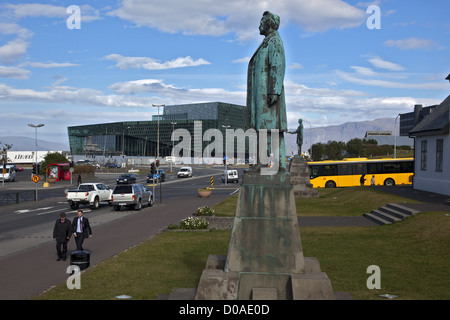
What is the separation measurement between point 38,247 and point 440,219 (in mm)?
14731

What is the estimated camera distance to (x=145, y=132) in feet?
516

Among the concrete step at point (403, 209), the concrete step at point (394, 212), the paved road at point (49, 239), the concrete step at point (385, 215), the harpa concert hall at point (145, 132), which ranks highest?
the harpa concert hall at point (145, 132)

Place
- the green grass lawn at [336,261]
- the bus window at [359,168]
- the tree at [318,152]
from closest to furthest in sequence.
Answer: the green grass lawn at [336,261], the bus window at [359,168], the tree at [318,152]

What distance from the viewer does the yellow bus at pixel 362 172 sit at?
148 feet

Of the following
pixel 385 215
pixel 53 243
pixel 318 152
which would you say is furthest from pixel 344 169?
pixel 318 152

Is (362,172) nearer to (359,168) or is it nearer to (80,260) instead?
(359,168)

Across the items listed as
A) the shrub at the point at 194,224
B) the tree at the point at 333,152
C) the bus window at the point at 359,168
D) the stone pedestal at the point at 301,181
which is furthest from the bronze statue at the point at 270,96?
the tree at the point at 333,152

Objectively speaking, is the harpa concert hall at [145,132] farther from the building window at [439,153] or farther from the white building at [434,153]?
the building window at [439,153]

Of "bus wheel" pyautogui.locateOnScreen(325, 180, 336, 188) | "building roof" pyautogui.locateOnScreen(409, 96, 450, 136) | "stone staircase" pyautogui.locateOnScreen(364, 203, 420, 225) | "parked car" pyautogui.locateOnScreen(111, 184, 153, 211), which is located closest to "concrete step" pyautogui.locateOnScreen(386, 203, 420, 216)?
"stone staircase" pyautogui.locateOnScreen(364, 203, 420, 225)

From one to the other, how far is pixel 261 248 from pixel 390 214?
15.6m

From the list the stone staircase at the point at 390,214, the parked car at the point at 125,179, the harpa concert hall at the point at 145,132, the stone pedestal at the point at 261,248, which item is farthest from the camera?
the harpa concert hall at the point at 145,132

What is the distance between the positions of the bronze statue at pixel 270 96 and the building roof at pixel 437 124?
23028mm
